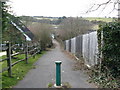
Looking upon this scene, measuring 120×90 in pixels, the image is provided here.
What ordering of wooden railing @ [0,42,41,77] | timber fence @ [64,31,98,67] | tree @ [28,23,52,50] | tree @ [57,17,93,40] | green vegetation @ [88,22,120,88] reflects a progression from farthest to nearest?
tree @ [57,17,93,40] < tree @ [28,23,52,50] < timber fence @ [64,31,98,67] < wooden railing @ [0,42,41,77] < green vegetation @ [88,22,120,88]

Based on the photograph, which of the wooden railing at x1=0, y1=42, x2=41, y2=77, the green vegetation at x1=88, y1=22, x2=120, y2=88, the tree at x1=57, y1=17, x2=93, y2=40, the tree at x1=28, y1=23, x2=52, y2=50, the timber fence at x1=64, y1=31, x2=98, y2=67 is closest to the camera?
the green vegetation at x1=88, y1=22, x2=120, y2=88

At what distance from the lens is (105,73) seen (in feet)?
21.6

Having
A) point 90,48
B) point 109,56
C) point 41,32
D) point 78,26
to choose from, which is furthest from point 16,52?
point 78,26

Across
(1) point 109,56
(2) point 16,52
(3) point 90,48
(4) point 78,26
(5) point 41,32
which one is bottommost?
(2) point 16,52

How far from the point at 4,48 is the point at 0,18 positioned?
116cm

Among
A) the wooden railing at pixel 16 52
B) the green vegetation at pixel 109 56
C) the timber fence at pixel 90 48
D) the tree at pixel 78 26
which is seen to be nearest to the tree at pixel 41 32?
the tree at pixel 78 26

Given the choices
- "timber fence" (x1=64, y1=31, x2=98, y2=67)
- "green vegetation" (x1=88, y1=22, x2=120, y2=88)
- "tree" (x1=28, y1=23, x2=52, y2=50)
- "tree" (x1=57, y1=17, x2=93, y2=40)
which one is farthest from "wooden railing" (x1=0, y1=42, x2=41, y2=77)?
"tree" (x1=57, y1=17, x2=93, y2=40)

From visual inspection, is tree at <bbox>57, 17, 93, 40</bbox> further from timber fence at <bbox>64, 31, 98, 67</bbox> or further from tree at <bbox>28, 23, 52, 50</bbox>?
timber fence at <bbox>64, 31, 98, 67</bbox>

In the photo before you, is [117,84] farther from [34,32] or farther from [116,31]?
[34,32]

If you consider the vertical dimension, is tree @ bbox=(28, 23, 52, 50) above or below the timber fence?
above

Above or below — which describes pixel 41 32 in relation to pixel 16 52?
above

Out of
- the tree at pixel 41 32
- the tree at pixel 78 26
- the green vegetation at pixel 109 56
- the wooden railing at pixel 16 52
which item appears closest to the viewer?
the green vegetation at pixel 109 56

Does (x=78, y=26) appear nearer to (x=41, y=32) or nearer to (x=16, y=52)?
(x=41, y=32)

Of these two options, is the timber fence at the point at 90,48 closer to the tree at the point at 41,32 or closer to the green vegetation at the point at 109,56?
the green vegetation at the point at 109,56
